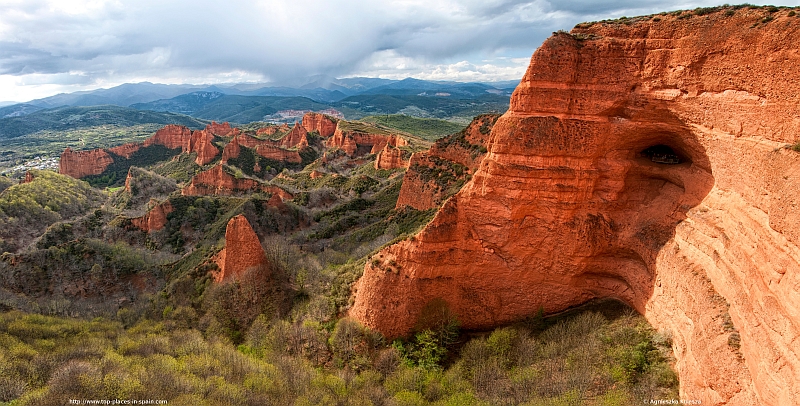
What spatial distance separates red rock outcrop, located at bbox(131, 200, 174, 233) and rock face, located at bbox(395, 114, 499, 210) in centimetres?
3124

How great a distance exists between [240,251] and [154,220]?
30.2 metres

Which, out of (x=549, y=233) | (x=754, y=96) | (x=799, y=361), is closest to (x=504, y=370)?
(x=549, y=233)

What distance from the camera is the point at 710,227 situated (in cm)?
1399

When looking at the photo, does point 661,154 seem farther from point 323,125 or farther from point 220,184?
point 323,125

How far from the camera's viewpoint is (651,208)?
18250mm

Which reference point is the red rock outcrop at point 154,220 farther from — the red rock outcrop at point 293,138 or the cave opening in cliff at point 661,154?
the red rock outcrop at point 293,138

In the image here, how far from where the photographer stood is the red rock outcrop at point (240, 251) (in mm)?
27609

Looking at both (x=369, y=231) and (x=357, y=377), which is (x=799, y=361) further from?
(x=369, y=231)

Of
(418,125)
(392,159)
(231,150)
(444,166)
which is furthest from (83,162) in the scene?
(418,125)

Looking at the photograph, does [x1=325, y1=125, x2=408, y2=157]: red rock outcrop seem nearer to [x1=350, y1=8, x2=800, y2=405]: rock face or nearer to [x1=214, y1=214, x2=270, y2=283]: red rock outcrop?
[x1=214, y1=214, x2=270, y2=283]: red rock outcrop

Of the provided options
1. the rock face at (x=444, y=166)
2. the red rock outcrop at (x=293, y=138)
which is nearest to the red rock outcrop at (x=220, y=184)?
the rock face at (x=444, y=166)

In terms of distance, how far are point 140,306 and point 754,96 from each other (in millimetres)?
37966

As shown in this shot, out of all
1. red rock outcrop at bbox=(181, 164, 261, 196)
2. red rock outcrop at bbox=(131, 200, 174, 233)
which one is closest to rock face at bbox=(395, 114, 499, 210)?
red rock outcrop at bbox=(131, 200, 174, 233)

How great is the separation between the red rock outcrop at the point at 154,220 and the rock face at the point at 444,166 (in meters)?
31.2
